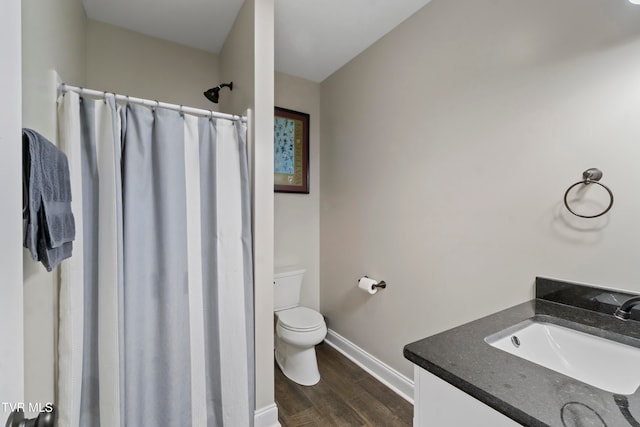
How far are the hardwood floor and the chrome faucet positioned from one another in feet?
4.07

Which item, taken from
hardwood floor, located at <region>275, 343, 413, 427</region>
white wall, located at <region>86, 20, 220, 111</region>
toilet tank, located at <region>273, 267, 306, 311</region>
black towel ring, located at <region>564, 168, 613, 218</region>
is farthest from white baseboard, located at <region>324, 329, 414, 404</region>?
white wall, located at <region>86, 20, 220, 111</region>

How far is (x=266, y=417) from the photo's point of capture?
5.20 ft


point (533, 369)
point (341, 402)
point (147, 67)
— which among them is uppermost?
point (147, 67)

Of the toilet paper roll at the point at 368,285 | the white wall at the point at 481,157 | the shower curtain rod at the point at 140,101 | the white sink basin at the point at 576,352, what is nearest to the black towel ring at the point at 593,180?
the white wall at the point at 481,157

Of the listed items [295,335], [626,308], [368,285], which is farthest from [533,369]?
[295,335]

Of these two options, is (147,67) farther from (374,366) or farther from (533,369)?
(374,366)

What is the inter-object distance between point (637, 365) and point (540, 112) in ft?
3.34

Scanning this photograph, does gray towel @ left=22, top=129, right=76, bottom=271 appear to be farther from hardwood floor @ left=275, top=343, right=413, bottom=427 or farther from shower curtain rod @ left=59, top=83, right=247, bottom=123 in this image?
hardwood floor @ left=275, top=343, right=413, bottom=427

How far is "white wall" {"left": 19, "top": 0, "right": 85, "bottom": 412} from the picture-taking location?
0.87m

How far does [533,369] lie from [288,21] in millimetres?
2306

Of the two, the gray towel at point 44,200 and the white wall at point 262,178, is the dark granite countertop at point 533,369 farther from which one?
the gray towel at point 44,200

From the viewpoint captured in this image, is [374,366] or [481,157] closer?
[481,157]

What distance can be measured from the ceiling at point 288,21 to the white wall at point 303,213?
35 centimetres

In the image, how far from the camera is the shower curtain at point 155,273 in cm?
122
